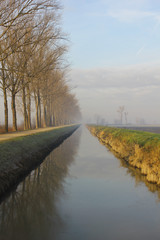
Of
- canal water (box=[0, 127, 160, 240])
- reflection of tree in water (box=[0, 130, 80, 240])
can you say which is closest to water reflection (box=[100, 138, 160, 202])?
canal water (box=[0, 127, 160, 240])

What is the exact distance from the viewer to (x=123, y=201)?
24.3 feet

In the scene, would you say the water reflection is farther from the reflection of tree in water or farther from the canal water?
the reflection of tree in water

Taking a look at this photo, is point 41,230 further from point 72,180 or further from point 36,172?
point 36,172

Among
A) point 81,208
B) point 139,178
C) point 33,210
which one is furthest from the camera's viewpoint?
point 139,178

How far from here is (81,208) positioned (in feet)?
22.0

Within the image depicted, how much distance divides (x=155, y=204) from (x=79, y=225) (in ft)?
9.14

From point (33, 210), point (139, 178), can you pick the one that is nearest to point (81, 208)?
point (33, 210)

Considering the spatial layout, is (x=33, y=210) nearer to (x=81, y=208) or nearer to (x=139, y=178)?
(x=81, y=208)

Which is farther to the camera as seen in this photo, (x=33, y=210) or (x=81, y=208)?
(x=81, y=208)

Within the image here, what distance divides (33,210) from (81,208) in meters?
1.32

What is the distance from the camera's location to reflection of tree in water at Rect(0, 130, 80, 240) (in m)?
5.20

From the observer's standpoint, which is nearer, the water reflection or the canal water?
the canal water

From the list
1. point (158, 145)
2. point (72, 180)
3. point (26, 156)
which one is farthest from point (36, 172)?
point (158, 145)

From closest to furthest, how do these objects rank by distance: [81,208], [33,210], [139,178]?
[33,210] < [81,208] < [139,178]
